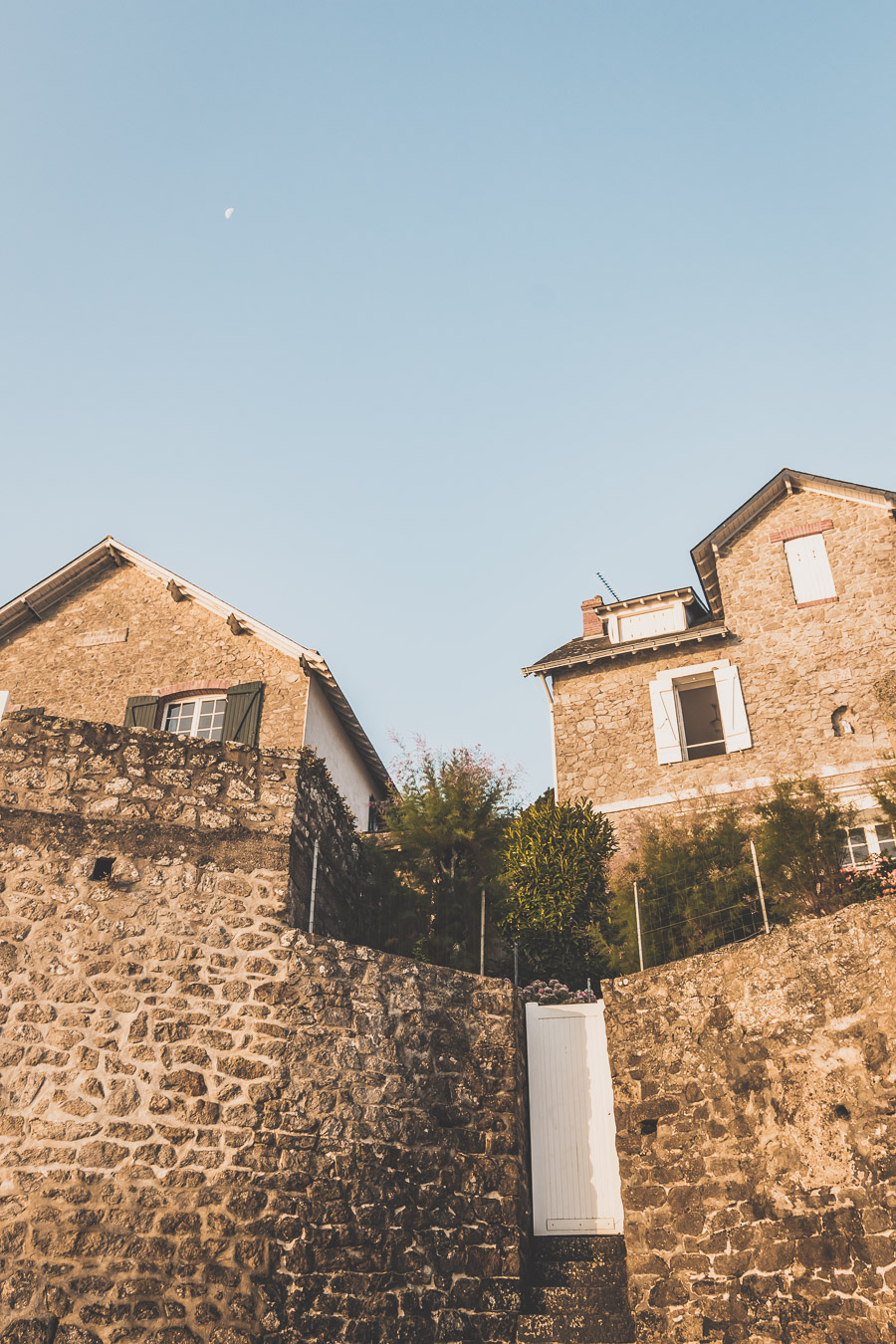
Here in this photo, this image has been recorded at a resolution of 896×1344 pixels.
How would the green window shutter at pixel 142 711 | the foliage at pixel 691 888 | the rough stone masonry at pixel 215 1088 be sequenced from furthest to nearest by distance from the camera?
the green window shutter at pixel 142 711 < the foliage at pixel 691 888 < the rough stone masonry at pixel 215 1088

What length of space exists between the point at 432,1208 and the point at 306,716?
6.80m

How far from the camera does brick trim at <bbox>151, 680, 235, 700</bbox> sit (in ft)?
42.2

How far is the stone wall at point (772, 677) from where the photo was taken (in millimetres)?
12117

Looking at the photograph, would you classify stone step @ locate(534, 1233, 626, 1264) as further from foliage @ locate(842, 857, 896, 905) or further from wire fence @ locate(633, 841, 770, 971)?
foliage @ locate(842, 857, 896, 905)

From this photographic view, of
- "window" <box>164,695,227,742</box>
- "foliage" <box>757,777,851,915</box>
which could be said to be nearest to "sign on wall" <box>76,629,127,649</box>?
"window" <box>164,695,227,742</box>

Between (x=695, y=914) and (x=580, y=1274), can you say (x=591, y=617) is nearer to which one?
(x=695, y=914)

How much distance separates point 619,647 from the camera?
13500mm

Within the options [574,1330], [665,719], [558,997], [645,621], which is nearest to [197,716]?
[665,719]

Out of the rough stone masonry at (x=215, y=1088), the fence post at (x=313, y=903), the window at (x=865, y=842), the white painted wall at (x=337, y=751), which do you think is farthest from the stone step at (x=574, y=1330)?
the white painted wall at (x=337, y=751)

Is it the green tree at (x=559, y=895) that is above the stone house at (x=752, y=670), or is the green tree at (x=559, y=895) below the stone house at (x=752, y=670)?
below

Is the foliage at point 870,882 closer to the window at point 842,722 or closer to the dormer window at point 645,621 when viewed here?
the window at point 842,722

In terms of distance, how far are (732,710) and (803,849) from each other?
10.8 feet

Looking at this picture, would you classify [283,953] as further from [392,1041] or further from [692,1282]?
[692,1282]

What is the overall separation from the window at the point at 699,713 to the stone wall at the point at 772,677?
11 centimetres
